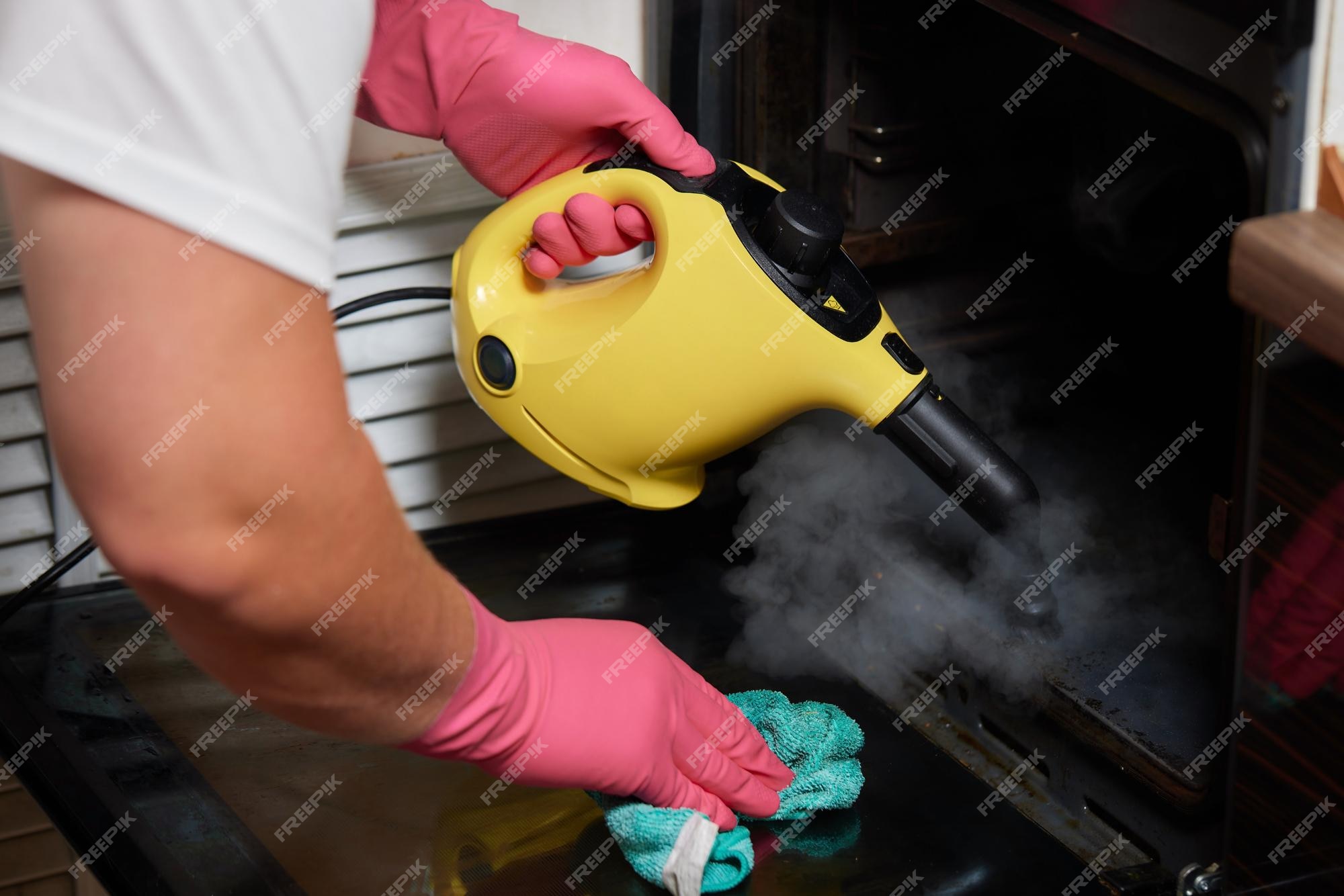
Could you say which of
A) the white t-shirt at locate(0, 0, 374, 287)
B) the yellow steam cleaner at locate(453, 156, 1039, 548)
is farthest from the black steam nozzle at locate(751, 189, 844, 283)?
the white t-shirt at locate(0, 0, 374, 287)

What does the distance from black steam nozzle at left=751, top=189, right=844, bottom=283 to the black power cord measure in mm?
456

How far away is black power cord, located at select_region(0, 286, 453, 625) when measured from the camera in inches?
56.1

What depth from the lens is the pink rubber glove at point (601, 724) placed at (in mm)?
871

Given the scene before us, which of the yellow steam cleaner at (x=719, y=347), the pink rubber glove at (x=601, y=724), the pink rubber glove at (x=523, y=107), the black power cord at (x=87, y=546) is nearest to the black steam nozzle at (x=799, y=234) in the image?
the yellow steam cleaner at (x=719, y=347)

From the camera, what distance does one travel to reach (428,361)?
1.65 meters

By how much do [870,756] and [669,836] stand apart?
11.0 inches

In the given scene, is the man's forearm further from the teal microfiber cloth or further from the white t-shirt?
the teal microfiber cloth

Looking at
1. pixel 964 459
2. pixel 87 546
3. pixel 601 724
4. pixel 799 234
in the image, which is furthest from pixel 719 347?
pixel 87 546

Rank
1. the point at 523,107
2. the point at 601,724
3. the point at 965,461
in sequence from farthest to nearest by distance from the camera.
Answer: the point at 523,107, the point at 965,461, the point at 601,724

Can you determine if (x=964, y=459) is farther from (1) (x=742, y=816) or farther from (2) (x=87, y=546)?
(2) (x=87, y=546)

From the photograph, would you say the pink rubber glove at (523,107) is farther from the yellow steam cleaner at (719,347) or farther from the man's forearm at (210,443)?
the man's forearm at (210,443)

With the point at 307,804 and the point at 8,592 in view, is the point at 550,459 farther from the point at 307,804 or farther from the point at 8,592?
the point at 8,592

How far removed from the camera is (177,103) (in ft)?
1.66

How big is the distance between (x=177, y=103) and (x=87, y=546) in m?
1.09
